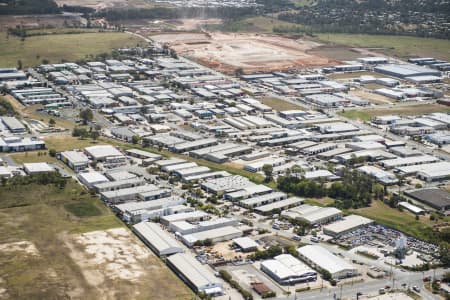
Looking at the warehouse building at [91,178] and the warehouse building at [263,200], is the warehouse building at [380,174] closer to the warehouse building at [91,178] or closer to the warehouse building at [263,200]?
the warehouse building at [263,200]

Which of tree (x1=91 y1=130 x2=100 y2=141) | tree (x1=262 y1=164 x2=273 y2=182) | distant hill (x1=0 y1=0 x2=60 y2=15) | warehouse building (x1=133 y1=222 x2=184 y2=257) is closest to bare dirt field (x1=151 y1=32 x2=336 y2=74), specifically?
distant hill (x1=0 y1=0 x2=60 y2=15)

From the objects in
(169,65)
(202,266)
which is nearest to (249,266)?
(202,266)

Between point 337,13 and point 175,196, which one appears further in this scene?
point 337,13

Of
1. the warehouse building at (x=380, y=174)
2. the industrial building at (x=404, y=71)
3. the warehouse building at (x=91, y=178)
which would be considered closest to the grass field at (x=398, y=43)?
the industrial building at (x=404, y=71)

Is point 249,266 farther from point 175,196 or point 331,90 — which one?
point 331,90

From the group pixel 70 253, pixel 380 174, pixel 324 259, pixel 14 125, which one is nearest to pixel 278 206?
pixel 324 259

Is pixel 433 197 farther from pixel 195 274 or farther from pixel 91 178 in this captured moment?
pixel 91 178
